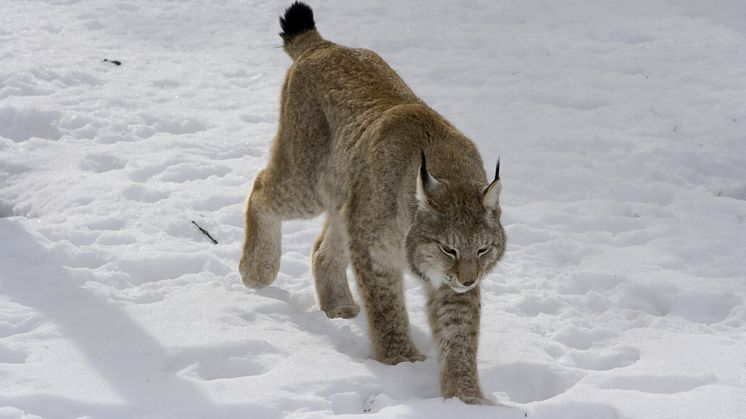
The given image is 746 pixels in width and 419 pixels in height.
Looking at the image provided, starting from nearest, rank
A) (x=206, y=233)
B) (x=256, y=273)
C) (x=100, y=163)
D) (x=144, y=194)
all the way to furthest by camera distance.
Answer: (x=256, y=273) → (x=206, y=233) → (x=144, y=194) → (x=100, y=163)

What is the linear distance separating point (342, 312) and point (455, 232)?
53.6 inches

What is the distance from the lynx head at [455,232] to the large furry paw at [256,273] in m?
1.38

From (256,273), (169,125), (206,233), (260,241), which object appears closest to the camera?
(256,273)

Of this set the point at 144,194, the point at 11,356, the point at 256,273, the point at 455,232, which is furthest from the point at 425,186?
the point at 144,194

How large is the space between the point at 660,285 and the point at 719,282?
0.37 meters

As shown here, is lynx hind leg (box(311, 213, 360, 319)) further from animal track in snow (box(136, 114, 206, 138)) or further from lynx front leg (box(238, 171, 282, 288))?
animal track in snow (box(136, 114, 206, 138))

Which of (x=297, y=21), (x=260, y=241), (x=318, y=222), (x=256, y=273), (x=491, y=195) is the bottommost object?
(x=318, y=222)

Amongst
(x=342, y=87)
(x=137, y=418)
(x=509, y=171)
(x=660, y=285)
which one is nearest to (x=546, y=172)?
(x=509, y=171)

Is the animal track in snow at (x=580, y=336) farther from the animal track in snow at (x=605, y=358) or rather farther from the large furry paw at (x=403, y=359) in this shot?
the large furry paw at (x=403, y=359)

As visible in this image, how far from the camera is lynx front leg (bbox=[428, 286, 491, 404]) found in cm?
438

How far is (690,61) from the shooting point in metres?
9.52

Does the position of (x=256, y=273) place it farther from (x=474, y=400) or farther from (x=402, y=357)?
(x=474, y=400)

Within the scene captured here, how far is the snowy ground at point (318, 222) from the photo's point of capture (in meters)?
4.29

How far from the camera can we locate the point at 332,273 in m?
5.66
